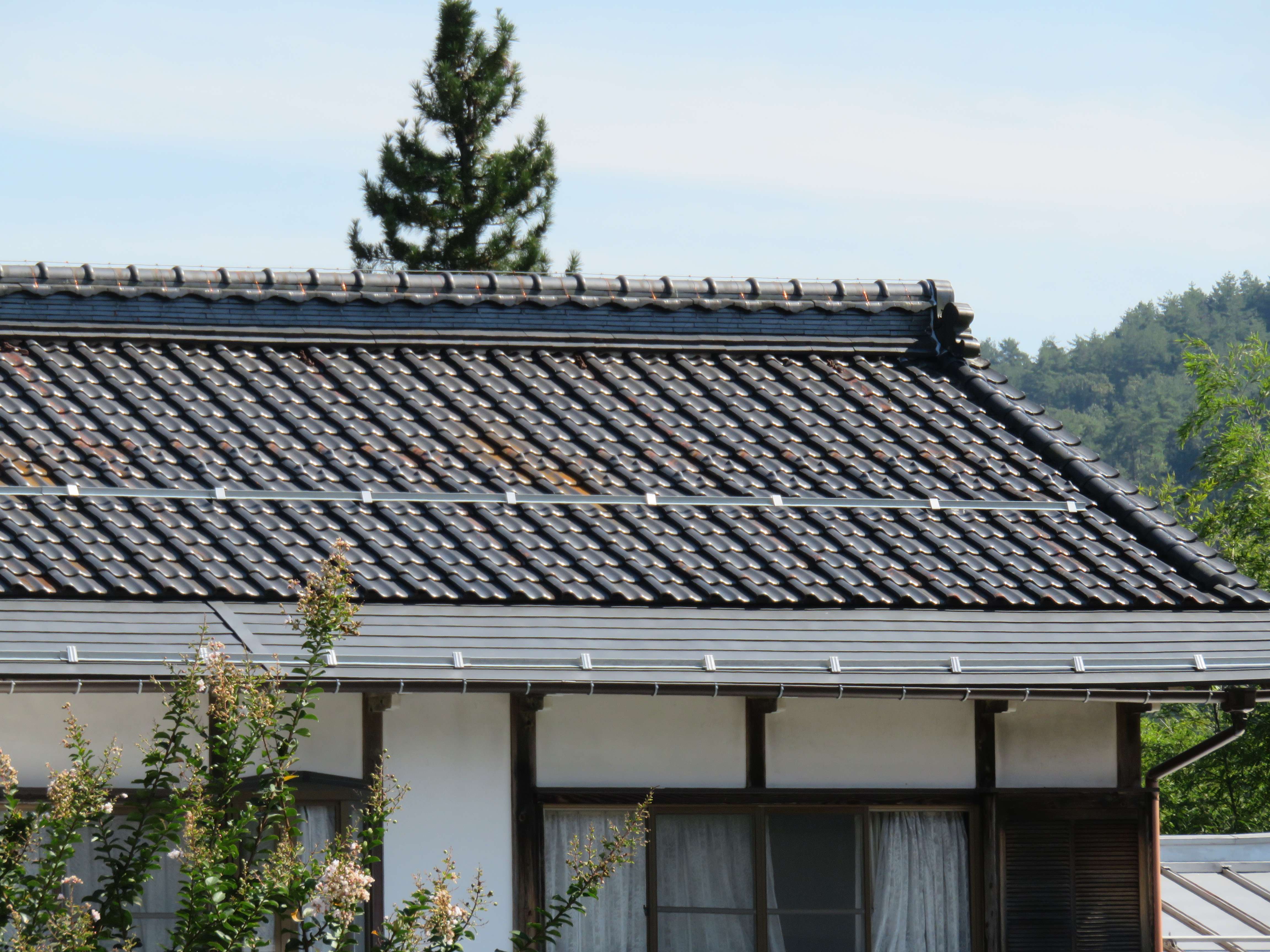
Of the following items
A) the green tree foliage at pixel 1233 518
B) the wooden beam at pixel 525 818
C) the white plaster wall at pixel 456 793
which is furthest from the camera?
the green tree foliage at pixel 1233 518

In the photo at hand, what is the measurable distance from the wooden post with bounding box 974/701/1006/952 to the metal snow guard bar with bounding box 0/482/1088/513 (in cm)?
160

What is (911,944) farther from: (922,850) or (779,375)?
(779,375)

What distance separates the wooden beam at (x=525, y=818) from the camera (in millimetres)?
7508

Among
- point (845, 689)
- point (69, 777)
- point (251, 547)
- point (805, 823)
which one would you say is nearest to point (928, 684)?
point (845, 689)

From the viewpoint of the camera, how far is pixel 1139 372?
7400cm

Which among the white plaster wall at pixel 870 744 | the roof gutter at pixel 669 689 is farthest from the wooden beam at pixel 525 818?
the white plaster wall at pixel 870 744

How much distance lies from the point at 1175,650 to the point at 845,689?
74.2 inches

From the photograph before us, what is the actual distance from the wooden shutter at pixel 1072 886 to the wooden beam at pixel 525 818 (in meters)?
2.48

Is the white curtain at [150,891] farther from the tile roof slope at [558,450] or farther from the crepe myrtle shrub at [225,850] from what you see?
the crepe myrtle shrub at [225,850]

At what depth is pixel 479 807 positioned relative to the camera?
750 cm

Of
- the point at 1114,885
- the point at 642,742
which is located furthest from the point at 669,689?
the point at 1114,885

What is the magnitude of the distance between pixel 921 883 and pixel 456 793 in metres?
2.52

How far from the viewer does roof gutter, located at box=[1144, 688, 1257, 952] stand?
25.3 ft

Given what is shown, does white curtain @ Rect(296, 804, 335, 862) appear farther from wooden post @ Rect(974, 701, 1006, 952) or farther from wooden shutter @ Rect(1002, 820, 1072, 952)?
wooden shutter @ Rect(1002, 820, 1072, 952)
